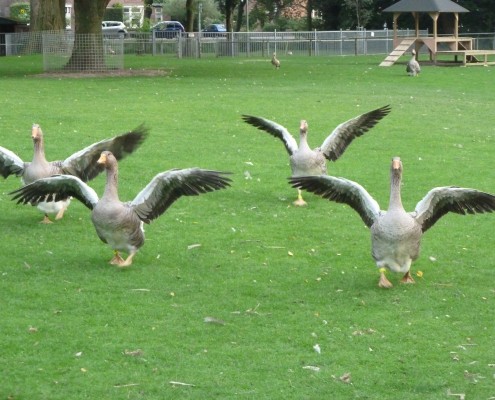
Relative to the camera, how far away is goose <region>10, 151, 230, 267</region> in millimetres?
9625

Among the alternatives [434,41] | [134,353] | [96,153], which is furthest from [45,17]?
[134,353]

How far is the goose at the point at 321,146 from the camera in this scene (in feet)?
41.2

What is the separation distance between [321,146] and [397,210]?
13.2 ft

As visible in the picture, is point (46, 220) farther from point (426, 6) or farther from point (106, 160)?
point (426, 6)

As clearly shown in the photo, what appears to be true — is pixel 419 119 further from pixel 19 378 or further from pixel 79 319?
pixel 19 378

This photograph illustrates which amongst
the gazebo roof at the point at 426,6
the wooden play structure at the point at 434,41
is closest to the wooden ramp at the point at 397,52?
the wooden play structure at the point at 434,41

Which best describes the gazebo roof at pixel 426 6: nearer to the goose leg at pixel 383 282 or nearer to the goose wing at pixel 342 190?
the goose wing at pixel 342 190

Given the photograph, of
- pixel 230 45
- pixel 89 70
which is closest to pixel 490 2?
pixel 230 45

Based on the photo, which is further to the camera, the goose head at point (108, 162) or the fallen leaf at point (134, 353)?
the goose head at point (108, 162)

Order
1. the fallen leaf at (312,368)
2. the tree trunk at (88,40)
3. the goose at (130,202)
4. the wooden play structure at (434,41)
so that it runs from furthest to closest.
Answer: the wooden play structure at (434,41) → the tree trunk at (88,40) → the goose at (130,202) → the fallen leaf at (312,368)

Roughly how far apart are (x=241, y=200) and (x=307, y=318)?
4.89 m

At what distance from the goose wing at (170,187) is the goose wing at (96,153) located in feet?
5.30

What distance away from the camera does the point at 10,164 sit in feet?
37.6

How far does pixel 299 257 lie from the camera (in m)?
10.5
